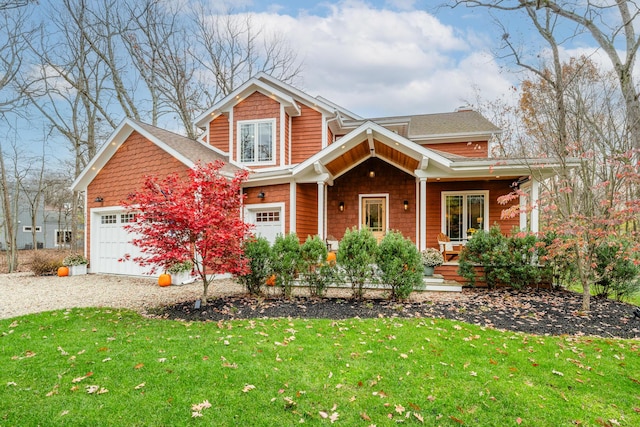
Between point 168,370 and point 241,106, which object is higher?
point 241,106

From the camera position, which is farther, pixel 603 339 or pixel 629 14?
pixel 629 14

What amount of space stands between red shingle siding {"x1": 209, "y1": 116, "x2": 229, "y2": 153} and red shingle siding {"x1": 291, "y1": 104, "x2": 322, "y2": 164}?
2.53 metres

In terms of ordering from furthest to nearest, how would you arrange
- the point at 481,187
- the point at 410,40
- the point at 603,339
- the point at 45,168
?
the point at 45,168 < the point at 410,40 < the point at 481,187 < the point at 603,339

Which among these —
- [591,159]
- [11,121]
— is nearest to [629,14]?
[591,159]

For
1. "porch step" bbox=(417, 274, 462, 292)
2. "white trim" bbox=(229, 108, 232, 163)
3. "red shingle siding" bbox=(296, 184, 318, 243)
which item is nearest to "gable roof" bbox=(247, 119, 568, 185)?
"red shingle siding" bbox=(296, 184, 318, 243)

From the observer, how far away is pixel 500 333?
5191 millimetres

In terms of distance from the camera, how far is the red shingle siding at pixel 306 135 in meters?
12.4

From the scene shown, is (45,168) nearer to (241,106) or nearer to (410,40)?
(241,106)

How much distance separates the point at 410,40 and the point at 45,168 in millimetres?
21446

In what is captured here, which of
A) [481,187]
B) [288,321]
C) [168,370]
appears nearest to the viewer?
[168,370]

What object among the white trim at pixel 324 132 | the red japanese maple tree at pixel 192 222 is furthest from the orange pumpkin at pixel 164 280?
the white trim at pixel 324 132

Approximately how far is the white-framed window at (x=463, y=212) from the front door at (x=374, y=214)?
1.96 m

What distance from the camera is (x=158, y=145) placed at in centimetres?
1071

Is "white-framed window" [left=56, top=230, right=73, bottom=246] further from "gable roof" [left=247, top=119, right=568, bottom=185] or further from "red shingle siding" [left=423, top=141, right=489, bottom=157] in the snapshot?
"red shingle siding" [left=423, top=141, right=489, bottom=157]
